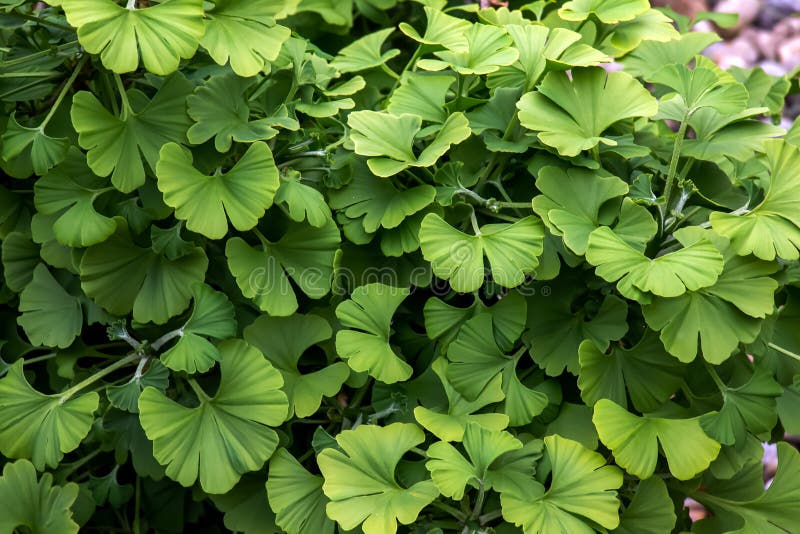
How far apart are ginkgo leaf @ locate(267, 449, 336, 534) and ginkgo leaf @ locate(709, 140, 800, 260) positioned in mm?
532

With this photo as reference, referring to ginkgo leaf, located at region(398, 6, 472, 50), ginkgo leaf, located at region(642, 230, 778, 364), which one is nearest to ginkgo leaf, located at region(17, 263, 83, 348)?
ginkgo leaf, located at region(398, 6, 472, 50)

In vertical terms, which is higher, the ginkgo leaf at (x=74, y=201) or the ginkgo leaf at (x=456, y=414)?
the ginkgo leaf at (x=74, y=201)

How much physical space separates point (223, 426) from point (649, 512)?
48 cm

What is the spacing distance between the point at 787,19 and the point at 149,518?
2485 millimetres

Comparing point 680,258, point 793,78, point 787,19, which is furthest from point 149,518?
point 787,19

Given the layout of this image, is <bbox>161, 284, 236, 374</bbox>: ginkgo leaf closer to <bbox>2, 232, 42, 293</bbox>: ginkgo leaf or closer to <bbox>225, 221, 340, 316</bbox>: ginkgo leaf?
<bbox>225, 221, 340, 316</bbox>: ginkgo leaf

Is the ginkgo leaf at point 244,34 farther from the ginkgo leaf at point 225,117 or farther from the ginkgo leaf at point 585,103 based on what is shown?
the ginkgo leaf at point 585,103

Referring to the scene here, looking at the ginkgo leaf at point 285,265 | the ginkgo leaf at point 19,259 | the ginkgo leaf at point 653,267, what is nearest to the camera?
the ginkgo leaf at point 653,267

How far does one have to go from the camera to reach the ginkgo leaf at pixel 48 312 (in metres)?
0.95

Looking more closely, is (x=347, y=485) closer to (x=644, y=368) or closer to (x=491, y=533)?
(x=491, y=533)

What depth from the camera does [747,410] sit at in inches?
33.9

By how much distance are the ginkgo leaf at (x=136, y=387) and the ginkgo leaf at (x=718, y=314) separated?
54 cm

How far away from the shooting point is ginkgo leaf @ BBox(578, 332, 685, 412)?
876 millimetres

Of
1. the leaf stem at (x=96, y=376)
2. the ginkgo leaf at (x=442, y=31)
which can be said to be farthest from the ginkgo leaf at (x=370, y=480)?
the ginkgo leaf at (x=442, y=31)
